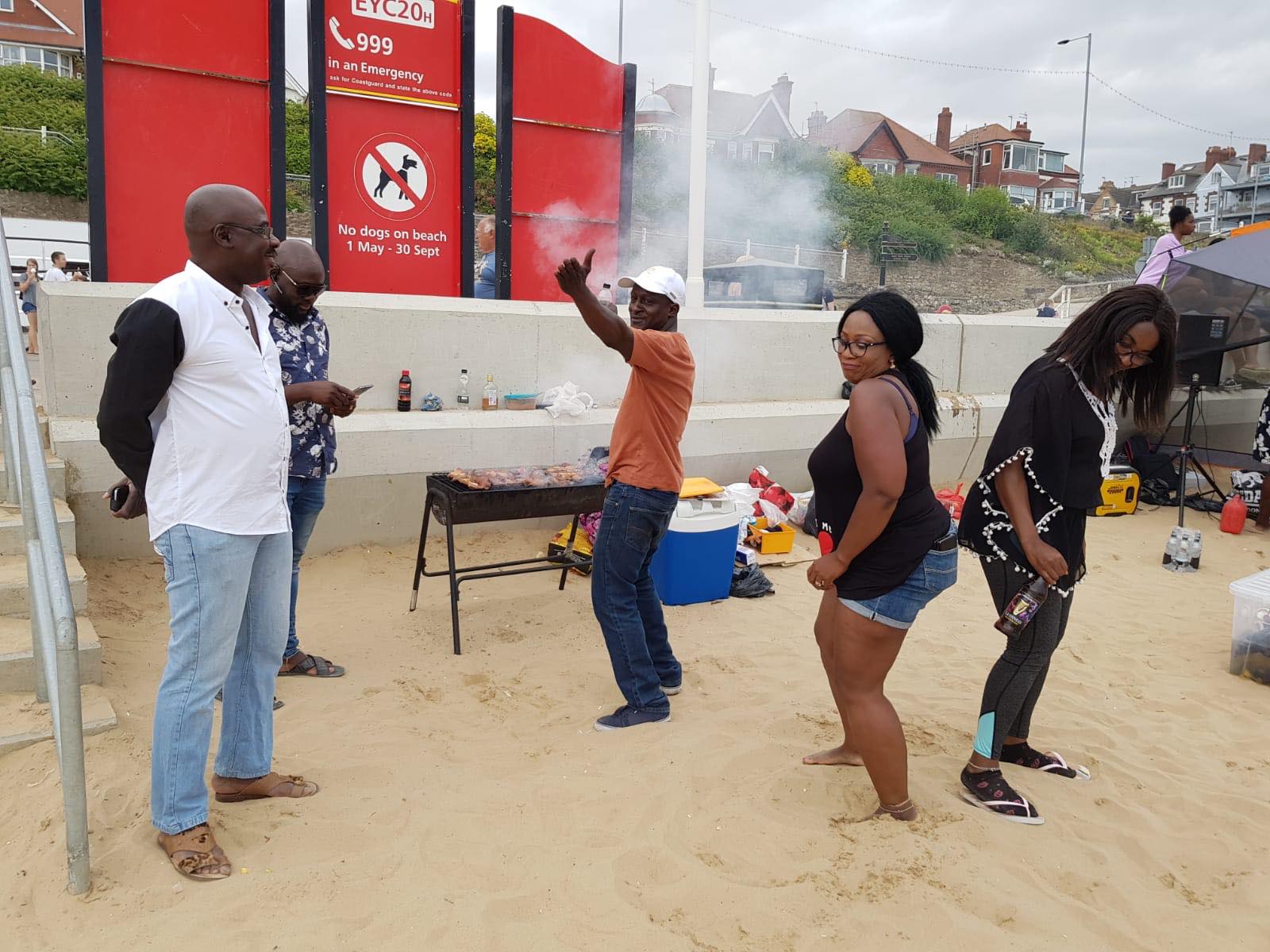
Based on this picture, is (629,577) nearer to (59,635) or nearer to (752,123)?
(59,635)

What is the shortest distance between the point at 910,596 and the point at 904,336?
2.84ft

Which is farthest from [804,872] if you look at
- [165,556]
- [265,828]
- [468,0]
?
[468,0]

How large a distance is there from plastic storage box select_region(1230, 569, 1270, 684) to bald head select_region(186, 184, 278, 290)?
5.23 meters

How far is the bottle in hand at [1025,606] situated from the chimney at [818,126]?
47.7 m

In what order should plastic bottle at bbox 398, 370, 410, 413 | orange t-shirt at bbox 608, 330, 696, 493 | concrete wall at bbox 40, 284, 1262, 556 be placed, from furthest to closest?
plastic bottle at bbox 398, 370, 410, 413 → concrete wall at bbox 40, 284, 1262, 556 → orange t-shirt at bbox 608, 330, 696, 493

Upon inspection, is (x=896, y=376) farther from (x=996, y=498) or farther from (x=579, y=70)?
(x=579, y=70)

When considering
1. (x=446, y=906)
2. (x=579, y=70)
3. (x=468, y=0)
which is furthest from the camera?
(x=579, y=70)

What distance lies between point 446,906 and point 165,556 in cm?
135

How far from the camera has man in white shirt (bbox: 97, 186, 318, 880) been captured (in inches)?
95.7

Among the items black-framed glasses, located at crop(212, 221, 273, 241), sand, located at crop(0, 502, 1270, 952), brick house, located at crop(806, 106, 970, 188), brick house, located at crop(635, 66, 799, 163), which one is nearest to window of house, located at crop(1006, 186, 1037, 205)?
brick house, located at crop(806, 106, 970, 188)

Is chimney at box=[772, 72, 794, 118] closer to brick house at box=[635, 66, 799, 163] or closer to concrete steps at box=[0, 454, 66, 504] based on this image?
brick house at box=[635, 66, 799, 163]

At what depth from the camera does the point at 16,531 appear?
170 inches

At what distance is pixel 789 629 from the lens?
552cm

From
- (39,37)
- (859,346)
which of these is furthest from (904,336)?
(39,37)
